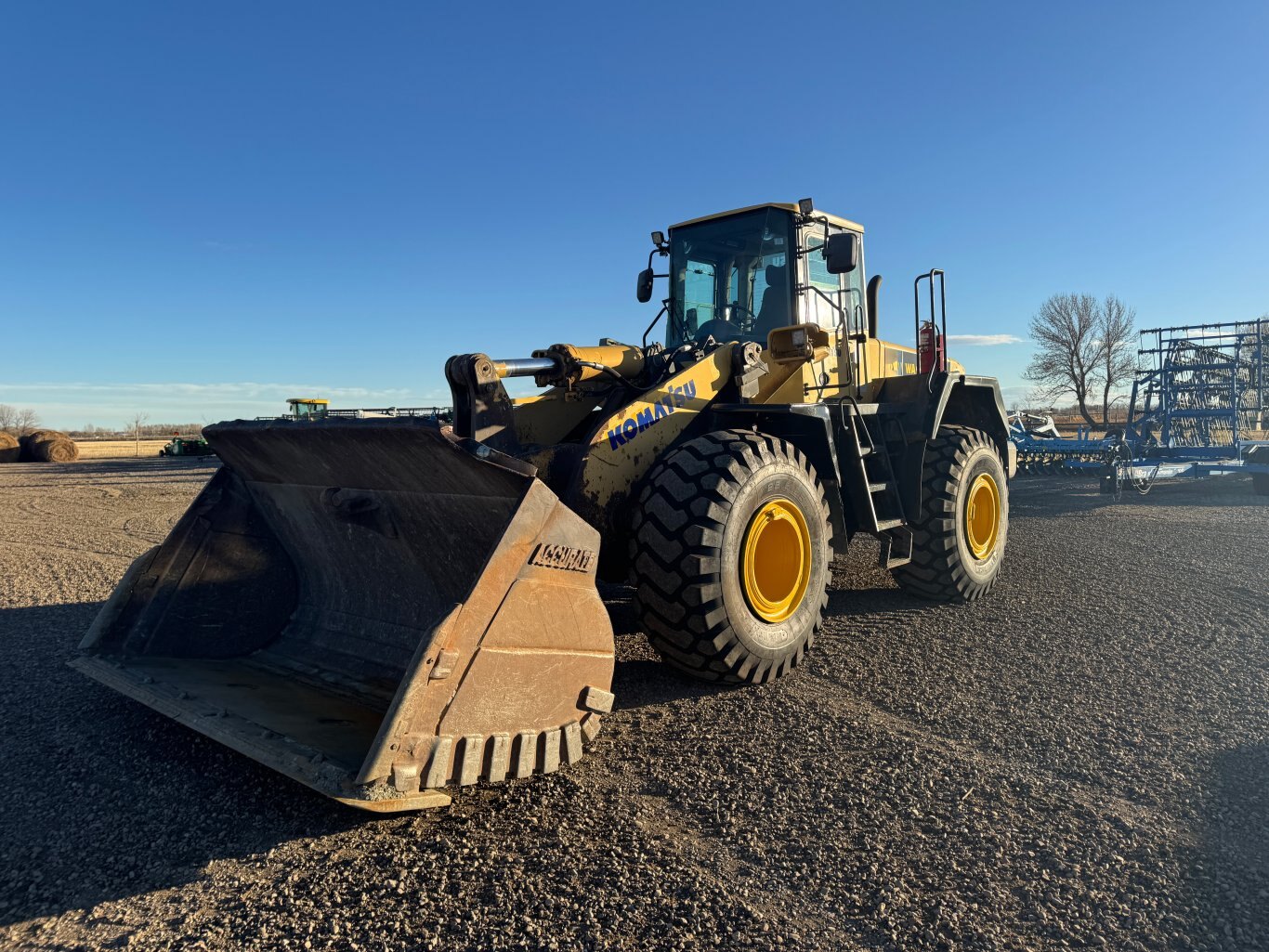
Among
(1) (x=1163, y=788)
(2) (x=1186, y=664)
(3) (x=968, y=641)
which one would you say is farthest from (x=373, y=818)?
(2) (x=1186, y=664)

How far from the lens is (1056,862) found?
8.75 feet

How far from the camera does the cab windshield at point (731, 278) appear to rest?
19.0 ft

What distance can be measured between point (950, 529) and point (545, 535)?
3.99 metres

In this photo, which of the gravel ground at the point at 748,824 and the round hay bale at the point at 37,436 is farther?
the round hay bale at the point at 37,436

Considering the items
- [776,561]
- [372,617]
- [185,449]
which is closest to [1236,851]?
[776,561]

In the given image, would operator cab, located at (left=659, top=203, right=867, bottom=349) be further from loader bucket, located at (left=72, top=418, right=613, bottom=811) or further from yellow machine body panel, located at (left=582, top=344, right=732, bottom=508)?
loader bucket, located at (left=72, top=418, right=613, bottom=811)

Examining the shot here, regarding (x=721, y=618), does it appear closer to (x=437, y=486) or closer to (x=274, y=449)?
(x=437, y=486)

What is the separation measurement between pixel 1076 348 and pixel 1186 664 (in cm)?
4835

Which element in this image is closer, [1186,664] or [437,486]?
[437,486]

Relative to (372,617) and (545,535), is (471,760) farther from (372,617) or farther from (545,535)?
A: (372,617)

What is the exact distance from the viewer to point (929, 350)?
671 cm

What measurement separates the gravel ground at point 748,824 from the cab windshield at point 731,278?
2384 millimetres

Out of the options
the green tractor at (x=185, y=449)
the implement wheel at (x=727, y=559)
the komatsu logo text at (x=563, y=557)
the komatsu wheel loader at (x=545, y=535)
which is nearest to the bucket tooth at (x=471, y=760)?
the komatsu wheel loader at (x=545, y=535)

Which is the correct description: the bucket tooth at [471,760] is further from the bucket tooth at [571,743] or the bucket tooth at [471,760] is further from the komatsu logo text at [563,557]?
the komatsu logo text at [563,557]
